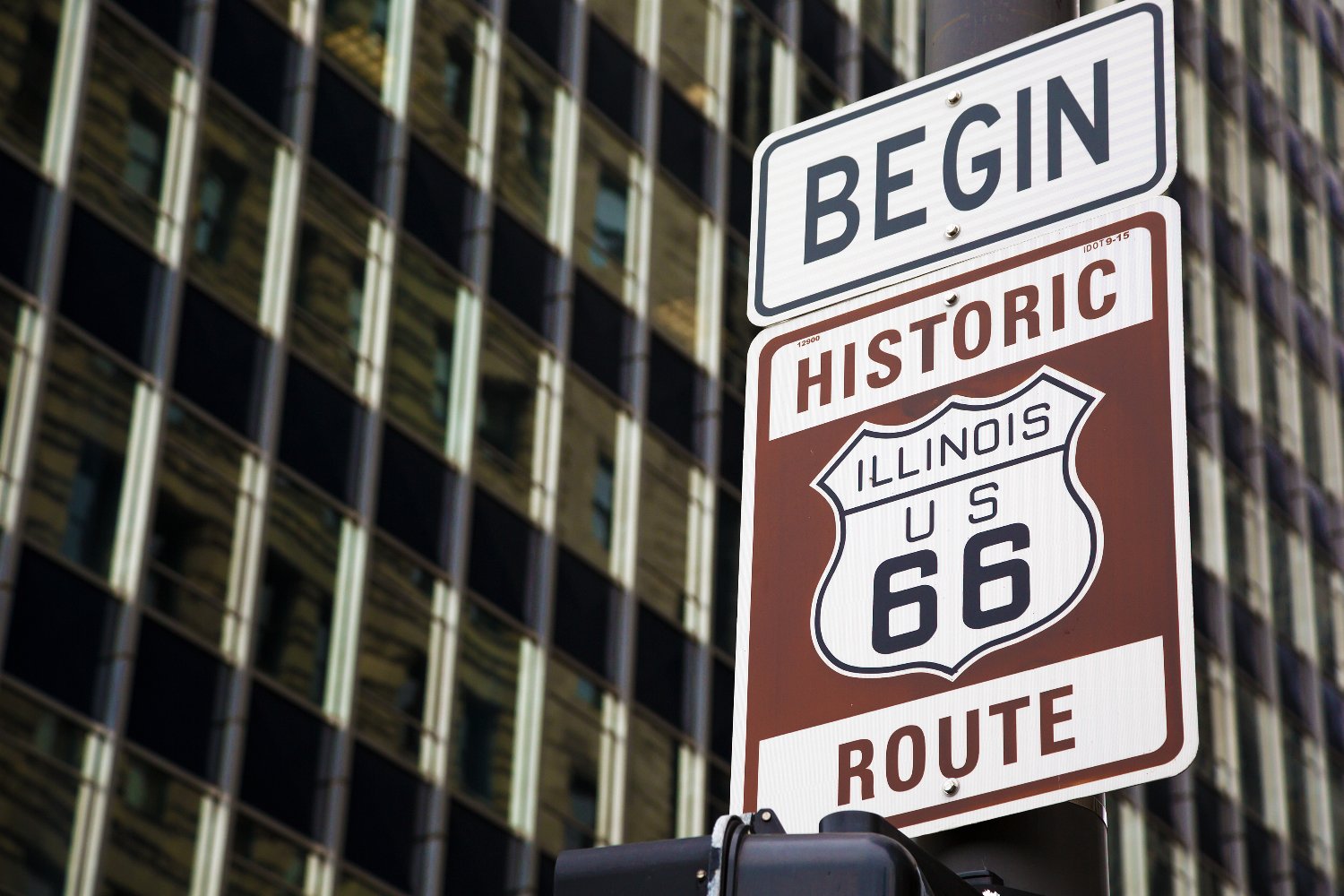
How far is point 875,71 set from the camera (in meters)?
33.8

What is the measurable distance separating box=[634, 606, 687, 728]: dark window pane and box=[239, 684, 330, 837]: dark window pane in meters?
5.28

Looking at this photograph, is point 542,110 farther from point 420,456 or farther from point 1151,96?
point 1151,96

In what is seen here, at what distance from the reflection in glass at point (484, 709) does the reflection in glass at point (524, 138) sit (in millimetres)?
5035

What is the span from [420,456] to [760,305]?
65.9 feet

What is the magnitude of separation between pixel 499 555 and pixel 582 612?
136 centimetres

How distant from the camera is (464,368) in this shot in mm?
25156

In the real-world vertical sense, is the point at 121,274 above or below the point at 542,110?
below

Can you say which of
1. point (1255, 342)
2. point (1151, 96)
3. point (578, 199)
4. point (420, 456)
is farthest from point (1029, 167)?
point (1255, 342)

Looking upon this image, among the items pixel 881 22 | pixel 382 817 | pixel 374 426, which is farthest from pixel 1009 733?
pixel 881 22

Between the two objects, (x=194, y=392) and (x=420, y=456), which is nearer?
(x=194, y=392)

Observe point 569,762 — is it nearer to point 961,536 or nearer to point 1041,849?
point 961,536

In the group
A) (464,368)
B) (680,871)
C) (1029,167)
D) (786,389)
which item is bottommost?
(680,871)

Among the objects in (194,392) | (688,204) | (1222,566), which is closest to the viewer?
(194,392)

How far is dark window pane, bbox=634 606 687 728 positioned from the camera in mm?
26297
